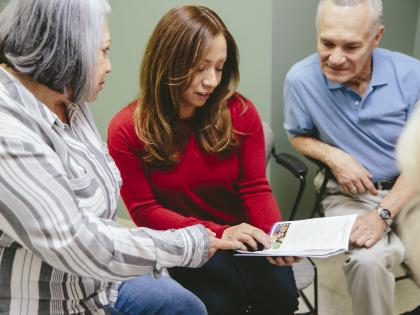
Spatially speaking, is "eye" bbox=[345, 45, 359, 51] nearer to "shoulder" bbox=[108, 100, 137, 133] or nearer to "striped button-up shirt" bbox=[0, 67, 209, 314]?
"shoulder" bbox=[108, 100, 137, 133]

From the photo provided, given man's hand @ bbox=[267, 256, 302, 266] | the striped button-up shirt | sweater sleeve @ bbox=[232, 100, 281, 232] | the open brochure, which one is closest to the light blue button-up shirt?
sweater sleeve @ bbox=[232, 100, 281, 232]

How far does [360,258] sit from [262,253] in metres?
0.50

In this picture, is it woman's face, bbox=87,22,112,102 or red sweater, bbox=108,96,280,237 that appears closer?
woman's face, bbox=87,22,112,102

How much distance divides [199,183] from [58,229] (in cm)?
74

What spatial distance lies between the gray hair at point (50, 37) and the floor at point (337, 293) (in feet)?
A: 5.24

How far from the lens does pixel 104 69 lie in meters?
1.11

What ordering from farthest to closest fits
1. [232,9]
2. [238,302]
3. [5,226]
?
[232,9] → [238,302] → [5,226]

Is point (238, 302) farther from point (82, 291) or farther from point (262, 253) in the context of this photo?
point (82, 291)

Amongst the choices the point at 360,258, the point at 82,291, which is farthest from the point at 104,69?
the point at 360,258

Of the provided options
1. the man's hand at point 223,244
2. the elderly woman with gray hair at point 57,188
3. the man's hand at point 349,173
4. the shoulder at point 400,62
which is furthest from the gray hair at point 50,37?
the shoulder at point 400,62

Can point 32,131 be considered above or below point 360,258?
above

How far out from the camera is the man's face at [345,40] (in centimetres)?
173

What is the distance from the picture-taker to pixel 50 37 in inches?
38.4

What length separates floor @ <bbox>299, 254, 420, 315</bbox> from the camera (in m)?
2.11
